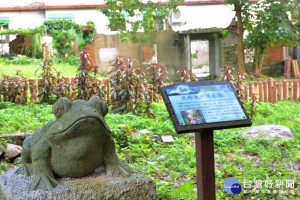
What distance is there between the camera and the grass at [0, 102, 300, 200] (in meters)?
4.35

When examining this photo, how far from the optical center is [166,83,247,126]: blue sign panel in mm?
2832

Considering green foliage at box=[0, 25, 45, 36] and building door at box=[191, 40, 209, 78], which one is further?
building door at box=[191, 40, 209, 78]

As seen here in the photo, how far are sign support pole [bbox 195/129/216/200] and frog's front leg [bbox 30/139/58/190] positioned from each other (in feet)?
3.50

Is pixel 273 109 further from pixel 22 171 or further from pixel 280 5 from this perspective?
pixel 22 171

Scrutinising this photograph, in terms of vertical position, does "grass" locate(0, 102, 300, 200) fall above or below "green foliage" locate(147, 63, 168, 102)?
below

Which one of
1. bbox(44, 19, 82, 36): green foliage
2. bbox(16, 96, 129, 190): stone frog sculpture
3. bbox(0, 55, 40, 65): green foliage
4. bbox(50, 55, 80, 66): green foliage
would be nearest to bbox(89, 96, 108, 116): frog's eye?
bbox(16, 96, 129, 190): stone frog sculpture

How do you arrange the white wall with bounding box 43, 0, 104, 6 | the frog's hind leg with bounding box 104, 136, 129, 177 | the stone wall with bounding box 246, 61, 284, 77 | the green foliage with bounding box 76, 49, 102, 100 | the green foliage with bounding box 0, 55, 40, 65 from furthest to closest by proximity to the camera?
1. the white wall with bounding box 43, 0, 104, 6
2. the stone wall with bounding box 246, 61, 284, 77
3. the green foliage with bounding box 0, 55, 40, 65
4. the green foliage with bounding box 76, 49, 102, 100
5. the frog's hind leg with bounding box 104, 136, 129, 177

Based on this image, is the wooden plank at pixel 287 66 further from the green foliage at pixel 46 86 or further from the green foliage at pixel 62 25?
→ the green foliage at pixel 46 86

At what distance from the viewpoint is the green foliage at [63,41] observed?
18375 millimetres

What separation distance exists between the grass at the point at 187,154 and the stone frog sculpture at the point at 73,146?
42.2 inches

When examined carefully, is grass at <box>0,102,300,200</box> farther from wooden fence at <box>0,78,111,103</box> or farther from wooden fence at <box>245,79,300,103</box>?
wooden fence at <box>245,79,300,103</box>

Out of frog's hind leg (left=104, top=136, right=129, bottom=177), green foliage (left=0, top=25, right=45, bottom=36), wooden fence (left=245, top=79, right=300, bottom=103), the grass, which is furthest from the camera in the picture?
green foliage (left=0, top=25, right=45, bottom=36)
